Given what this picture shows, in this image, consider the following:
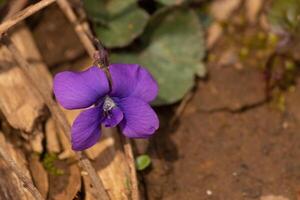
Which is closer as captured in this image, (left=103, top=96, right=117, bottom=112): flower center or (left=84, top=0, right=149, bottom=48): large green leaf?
(left=103, top=96, right=117, bottom=112): flower center

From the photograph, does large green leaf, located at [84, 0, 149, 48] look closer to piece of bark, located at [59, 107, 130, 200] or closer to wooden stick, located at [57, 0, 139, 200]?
wooden stick, located at [57, 0, 139, 200]

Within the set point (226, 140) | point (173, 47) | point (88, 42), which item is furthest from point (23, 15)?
point (226, 140)

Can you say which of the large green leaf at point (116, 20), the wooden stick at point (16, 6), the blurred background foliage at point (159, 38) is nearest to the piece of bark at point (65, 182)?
the blurred background foliage at point (159, 38)

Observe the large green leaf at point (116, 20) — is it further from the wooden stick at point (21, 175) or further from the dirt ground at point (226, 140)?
the wooden stick at point (21, 175)

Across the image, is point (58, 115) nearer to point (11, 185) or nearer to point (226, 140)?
point (11, 185)

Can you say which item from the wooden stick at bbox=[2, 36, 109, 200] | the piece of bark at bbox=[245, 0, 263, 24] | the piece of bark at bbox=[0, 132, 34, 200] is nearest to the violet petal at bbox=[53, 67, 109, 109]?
the wooden stick at bbox=[2, 36, 109, 200]

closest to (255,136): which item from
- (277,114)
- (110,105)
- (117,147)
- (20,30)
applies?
(277,114)
